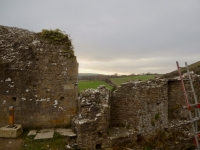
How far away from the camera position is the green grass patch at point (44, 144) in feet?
19.9

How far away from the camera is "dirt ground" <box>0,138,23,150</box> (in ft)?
20.1

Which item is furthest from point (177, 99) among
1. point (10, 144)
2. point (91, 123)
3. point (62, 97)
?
point (10, 144)

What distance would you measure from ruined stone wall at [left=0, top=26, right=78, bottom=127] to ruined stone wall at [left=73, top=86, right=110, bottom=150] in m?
1.26

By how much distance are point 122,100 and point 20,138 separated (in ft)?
14.9

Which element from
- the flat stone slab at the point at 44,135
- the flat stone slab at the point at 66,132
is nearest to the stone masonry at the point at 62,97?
the flat stone slab at the point at 66,132

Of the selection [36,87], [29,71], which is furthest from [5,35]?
[36,87]

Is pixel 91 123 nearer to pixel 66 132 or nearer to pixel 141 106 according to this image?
pixel 66 132

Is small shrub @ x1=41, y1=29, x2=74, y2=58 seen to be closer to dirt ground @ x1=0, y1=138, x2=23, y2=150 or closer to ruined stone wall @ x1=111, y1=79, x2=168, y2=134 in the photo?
ruined stone wall @ x1=111, y1=79, x2=168, y2=134

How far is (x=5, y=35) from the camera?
26.5 feet

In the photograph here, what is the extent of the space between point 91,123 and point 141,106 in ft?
8.09

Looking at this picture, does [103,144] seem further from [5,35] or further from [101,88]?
[5,35]

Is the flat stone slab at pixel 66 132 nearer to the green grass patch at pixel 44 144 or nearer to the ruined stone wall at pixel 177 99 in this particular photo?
the green grass patch at pixel 44 144

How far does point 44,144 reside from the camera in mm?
6227

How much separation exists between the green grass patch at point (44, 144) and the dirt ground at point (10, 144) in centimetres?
21
